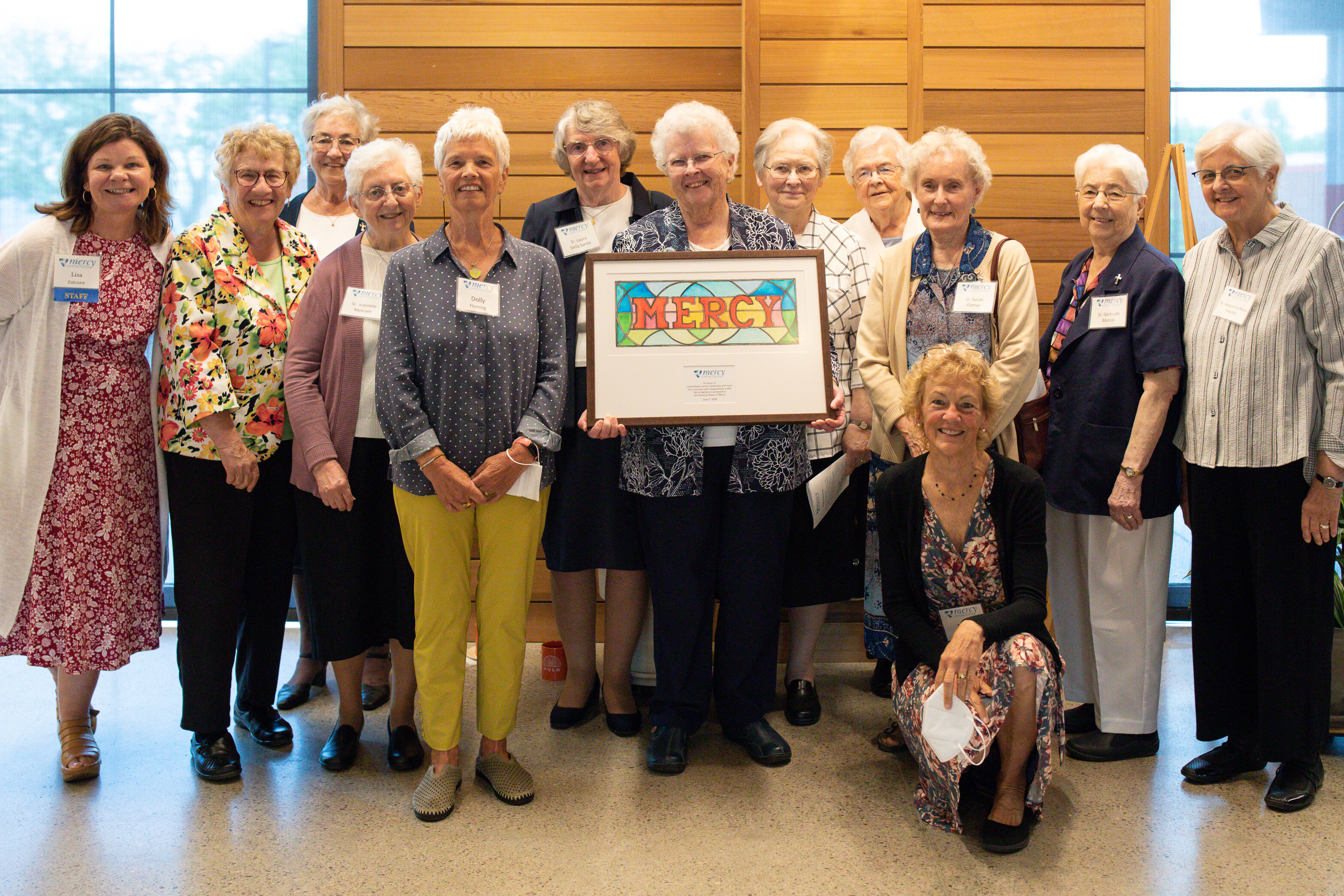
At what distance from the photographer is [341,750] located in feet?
9.19

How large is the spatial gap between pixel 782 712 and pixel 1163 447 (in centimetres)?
148

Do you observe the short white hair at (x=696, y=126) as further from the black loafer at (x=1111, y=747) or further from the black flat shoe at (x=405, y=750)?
the black loafer at (x=1111, y=747)

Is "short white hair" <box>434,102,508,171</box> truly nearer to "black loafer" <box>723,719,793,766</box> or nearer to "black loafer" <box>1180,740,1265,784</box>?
"black loafer" <box>723,719,793,766</box>

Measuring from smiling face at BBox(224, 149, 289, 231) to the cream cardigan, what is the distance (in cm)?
177

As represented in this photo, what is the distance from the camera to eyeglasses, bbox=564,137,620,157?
298 cm

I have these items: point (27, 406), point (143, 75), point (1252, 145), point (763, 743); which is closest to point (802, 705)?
point (763, 743)

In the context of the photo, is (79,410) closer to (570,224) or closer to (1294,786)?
(570,224)

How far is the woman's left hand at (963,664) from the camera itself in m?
2.29

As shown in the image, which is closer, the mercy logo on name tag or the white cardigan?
the mercy logo on name tag

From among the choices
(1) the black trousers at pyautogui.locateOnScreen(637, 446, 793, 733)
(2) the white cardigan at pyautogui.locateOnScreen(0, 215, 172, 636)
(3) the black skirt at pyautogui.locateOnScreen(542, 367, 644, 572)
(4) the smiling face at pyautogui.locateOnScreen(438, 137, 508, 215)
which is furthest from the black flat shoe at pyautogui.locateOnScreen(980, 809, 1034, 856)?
(2) the white cardigan at pyautogui.locateOnScreen(0, 215, 172, 636)

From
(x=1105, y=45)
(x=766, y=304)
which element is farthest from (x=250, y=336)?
(x=1105, y=45)

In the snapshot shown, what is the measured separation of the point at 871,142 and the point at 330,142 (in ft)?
6.35

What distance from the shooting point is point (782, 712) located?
10.7 feet

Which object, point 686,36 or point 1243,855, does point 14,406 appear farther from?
point 1243,855
